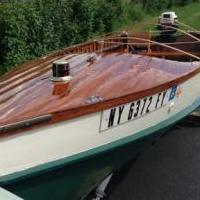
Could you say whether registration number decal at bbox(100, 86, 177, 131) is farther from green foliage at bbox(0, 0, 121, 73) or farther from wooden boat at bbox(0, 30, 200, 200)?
green foliage at bbox(0, 0, 121, 73)

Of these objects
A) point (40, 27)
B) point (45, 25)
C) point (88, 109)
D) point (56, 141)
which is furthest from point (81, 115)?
point (45, 25)

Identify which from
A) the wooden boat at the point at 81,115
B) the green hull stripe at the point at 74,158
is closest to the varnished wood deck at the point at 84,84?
the wooden boat at the point at 81,115

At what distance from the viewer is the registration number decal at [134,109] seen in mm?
4332

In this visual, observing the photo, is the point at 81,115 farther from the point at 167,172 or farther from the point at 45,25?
the point at 45,25

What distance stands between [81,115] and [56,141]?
27 cm

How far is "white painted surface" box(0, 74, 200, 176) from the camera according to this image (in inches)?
152

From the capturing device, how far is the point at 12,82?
195 inches

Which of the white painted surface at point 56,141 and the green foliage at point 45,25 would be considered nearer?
the white painted surface at point 56,141

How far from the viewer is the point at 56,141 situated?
4.04m

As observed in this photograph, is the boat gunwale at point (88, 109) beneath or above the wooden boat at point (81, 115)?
above

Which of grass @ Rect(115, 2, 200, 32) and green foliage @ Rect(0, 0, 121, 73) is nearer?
green foliage @ Rect(0, 0, 121, 73)

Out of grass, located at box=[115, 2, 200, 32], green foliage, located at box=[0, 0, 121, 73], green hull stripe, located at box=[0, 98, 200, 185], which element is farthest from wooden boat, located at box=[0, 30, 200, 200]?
grass, located at box=[115, 2, 200, 32]

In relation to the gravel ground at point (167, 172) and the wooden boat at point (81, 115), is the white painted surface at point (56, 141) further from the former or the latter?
the gravel ground at point (167, 172)

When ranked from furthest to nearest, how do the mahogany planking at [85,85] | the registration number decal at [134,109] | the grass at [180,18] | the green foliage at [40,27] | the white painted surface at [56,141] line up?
the grass at [180,18], the green foliage at [40,27], the registration number decal at [134,109], the mahogany planking at [85,85], the white painted surface at [56,141]
